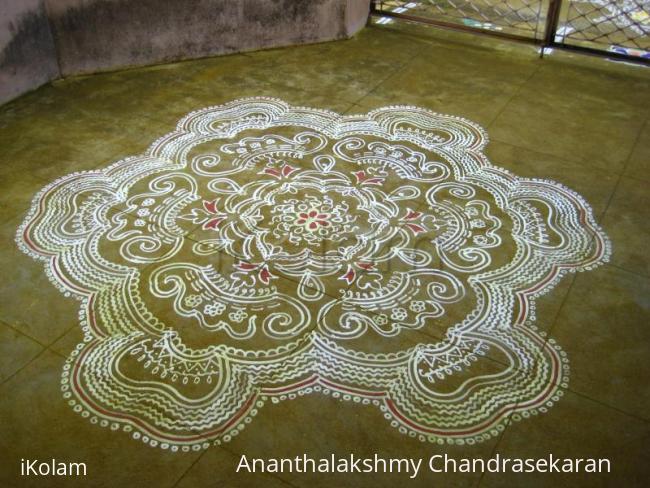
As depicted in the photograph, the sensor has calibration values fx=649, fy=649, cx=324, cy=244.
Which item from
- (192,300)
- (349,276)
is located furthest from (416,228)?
(192,300)

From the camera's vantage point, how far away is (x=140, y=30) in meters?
3.79

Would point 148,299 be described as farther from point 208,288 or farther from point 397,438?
point 397,438

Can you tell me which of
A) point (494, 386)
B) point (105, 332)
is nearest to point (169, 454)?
point (105, 332)

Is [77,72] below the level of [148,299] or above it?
above

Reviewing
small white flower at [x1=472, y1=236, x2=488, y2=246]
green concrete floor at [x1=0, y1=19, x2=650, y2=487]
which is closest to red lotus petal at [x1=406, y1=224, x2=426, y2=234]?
small white flower at [x1=472, y1=236, x2=488, y2=246]

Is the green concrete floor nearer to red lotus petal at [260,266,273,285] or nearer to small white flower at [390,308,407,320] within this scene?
small white flower at [390,308,407,320]

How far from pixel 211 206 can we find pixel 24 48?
1591mm

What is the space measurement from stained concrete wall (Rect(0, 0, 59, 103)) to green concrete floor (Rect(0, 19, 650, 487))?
95mm

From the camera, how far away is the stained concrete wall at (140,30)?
3477 millimetres

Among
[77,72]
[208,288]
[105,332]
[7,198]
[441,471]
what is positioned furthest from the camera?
[77,72]

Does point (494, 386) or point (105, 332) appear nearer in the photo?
point (494, 386)

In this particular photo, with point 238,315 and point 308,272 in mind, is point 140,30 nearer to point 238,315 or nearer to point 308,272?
point 308,272

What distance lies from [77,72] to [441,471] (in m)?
3.09

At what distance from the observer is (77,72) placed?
375 centimetres
